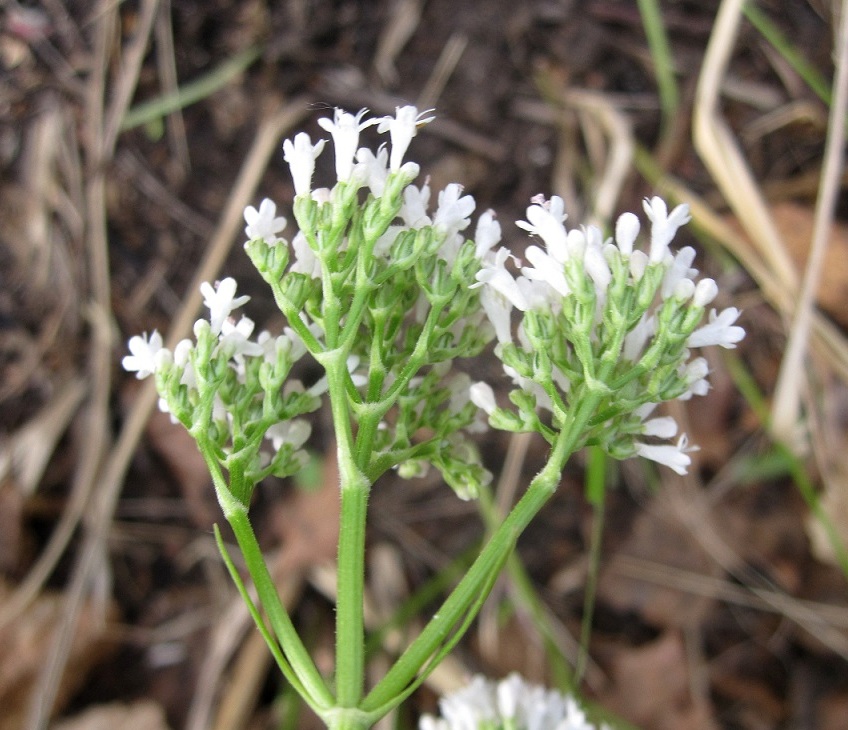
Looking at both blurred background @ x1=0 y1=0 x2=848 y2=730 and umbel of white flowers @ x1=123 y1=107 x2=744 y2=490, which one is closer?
umbel of white flowers @ x1=123 y1=107 x2=744 y2=490

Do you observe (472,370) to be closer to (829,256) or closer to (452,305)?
(829,256)

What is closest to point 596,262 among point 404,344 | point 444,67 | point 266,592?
point 404,344

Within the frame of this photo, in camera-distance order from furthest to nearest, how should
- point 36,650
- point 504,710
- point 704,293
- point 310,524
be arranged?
point 310,524 → point 36,650 → point 504,710 → point 704,293

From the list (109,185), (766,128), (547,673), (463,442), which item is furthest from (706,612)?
(109,185)

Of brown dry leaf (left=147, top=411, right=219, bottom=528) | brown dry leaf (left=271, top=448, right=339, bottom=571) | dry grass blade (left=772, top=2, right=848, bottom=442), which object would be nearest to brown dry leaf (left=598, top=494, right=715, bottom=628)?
dry grass blade (left=772, top=2, right=848, bottom=442)

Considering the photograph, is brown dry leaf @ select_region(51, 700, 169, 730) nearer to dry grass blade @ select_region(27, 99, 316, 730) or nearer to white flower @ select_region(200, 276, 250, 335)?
dry grass blade @ select_region(27, 99, 316, 730)
